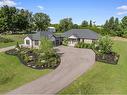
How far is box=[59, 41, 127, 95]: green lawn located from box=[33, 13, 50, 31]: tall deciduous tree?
74472 millimetres

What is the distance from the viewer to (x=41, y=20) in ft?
341

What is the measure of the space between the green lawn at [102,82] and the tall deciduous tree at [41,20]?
7447 cm

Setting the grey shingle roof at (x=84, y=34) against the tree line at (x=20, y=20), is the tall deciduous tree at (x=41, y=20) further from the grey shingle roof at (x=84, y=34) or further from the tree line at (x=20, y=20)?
the grey shingle roof at (x=84, y=34)

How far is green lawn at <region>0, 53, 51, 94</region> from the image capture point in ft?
83.4

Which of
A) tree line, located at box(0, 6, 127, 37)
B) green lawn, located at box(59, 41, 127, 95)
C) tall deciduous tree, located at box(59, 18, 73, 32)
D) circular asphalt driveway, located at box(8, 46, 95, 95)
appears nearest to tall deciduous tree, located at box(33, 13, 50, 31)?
tree line, located at box(0, 6, 127, 37)

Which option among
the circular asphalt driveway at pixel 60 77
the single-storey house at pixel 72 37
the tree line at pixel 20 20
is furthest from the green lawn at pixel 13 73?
the tree line at pixel 20 20

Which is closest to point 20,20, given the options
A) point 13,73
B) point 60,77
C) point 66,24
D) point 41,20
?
point 41,20

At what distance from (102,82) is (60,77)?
21.3ft

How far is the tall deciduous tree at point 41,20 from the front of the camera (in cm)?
10312

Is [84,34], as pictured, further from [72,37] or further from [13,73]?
[13,73]

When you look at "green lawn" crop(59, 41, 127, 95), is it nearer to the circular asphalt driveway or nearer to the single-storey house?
the circular asphalt driveway

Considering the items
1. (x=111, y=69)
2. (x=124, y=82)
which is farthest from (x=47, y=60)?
(x=124, y=82)

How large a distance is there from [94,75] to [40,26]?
260 feet

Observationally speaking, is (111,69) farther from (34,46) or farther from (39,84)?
(34,46)
